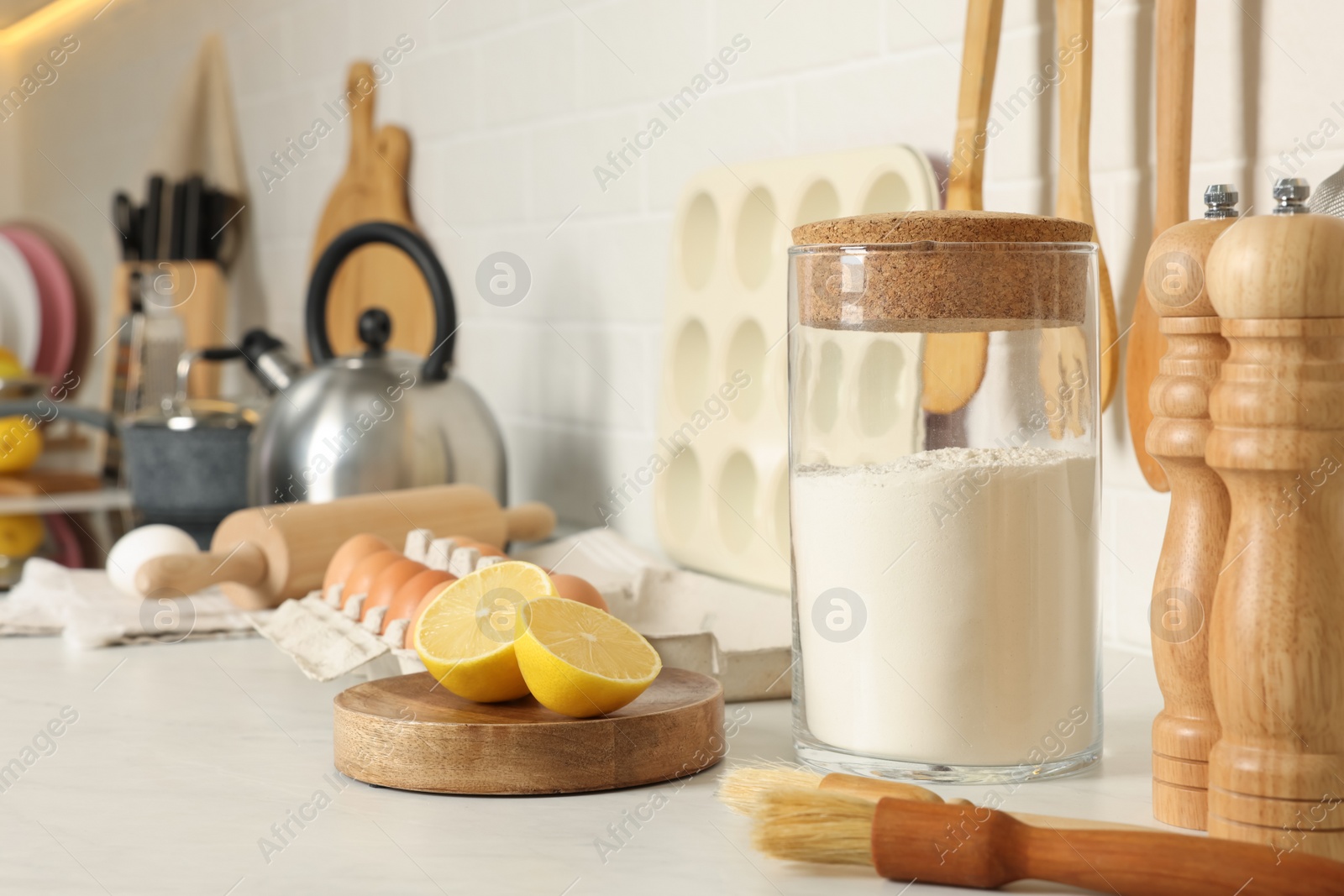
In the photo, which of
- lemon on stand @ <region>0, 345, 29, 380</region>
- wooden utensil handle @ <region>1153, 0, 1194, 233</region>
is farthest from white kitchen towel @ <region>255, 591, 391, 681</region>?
lemon on stand @ <region>0, 345, 29, 380</region>

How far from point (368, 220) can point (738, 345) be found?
703 mm

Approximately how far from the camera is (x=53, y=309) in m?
2.51

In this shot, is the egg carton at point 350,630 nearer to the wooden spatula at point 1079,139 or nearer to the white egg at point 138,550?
the white egg at point 138,550

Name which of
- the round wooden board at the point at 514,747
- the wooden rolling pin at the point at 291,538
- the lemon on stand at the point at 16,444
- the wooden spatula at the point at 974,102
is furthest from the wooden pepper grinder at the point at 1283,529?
the lemon on stand at the point at 16,444

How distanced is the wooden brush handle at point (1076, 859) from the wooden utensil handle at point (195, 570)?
620 millimetres

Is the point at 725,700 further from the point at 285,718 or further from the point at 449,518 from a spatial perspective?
the point at 449,518

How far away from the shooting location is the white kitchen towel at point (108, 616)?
37.7 inches

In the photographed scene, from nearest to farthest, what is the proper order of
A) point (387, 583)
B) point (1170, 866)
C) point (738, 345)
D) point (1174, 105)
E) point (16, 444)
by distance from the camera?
point (1170, 866) → point (1174, 105) → point (387, 583) → point (738, 345) → point (16, 444)

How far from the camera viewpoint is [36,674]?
871mm

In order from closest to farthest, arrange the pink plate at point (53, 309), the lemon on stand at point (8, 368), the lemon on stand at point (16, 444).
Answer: the lemon on stand at point (16, 444), the lemon on stand at point (8, 368), the pink plate at point (53, 309)

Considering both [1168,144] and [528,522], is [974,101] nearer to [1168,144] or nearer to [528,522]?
[1168,144]

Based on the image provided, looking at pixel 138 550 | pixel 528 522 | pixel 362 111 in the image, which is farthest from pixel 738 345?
pixel 362 111

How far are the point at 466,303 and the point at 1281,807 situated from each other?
122cm

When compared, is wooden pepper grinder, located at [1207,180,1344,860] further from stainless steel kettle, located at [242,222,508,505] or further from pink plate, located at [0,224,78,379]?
pink plate, located at [0,224,78,379]
